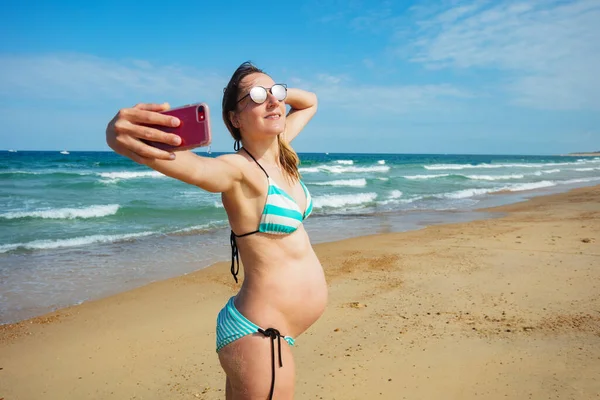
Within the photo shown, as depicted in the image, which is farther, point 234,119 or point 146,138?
point 234,119

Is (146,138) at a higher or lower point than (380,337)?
higher

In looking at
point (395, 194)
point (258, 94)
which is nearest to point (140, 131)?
point (258, 94)

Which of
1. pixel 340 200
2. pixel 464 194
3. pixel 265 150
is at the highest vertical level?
pixel 265 150

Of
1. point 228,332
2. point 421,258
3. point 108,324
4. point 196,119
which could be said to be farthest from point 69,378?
point 421,258

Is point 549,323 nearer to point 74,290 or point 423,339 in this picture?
point 423,339

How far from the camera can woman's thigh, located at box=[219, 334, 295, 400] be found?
7.28ft

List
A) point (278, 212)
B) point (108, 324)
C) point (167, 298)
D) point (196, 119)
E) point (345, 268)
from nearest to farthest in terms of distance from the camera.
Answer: point (196, 119)
point (278, 212)
point (108, 324)
point (167, 298)
point (345, 268)

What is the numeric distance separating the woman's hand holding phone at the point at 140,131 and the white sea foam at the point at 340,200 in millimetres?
18019

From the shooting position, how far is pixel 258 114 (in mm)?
2289

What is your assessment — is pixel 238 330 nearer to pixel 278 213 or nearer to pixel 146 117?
pixel 278 213

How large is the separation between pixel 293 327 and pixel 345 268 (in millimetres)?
6348

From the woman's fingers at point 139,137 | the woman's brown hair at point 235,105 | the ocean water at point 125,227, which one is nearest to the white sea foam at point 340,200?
the ocean water at point 125,227

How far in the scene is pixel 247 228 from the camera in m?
2.22

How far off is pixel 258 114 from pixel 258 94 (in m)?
0.10
